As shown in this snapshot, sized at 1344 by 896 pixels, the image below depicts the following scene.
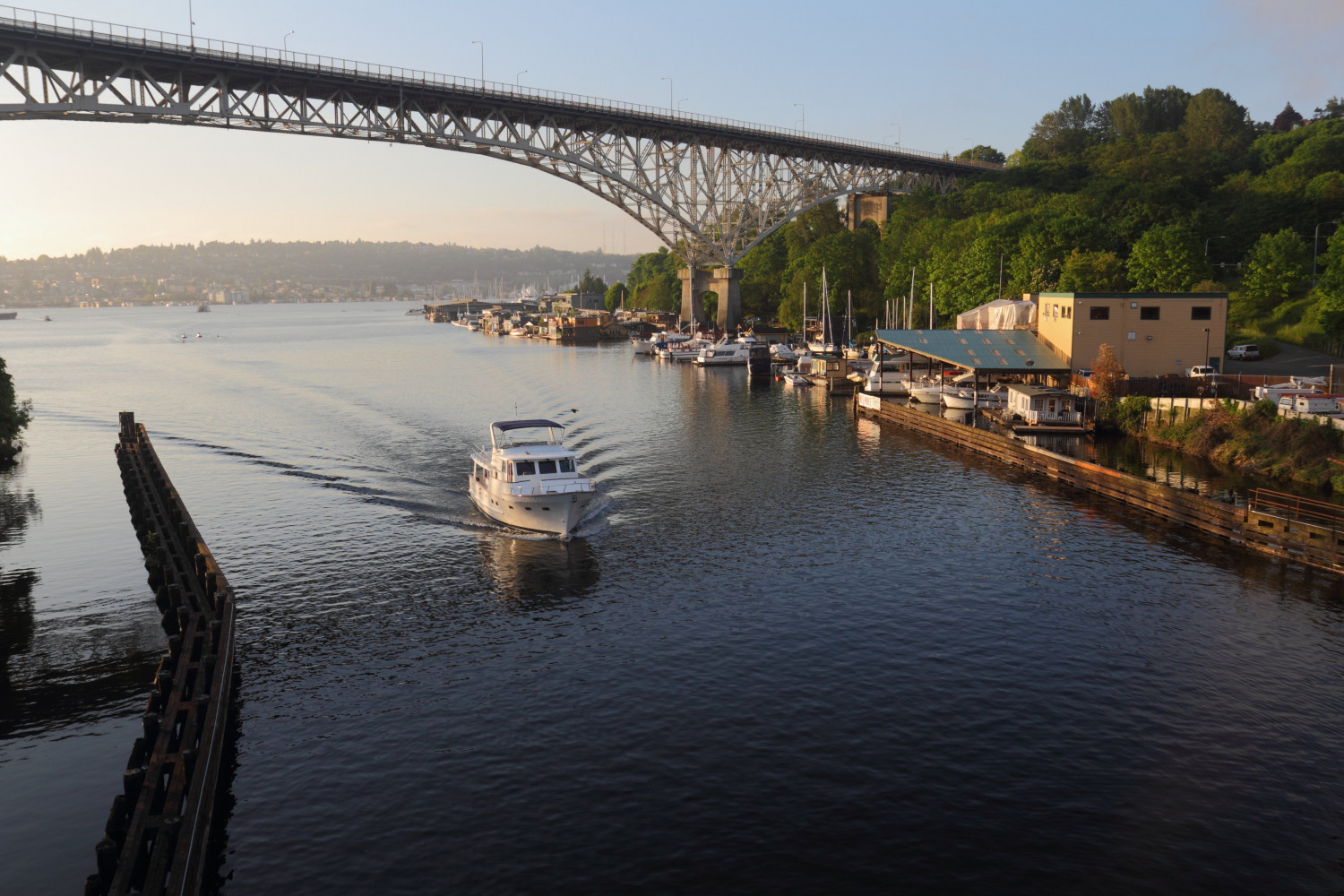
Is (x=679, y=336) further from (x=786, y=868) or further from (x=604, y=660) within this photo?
(x=786, y=868)

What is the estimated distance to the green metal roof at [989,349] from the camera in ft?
261

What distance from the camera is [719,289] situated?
566 ft

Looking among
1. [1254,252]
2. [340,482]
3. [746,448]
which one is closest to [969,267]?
[1254,252]

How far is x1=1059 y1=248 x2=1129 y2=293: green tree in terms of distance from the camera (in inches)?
4181

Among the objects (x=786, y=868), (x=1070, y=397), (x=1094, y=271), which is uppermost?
(x=1094, y=271)

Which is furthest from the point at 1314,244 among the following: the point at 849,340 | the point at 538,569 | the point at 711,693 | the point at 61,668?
the point at 61,668

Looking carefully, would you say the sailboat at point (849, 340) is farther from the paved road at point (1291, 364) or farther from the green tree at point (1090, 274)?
the paved road at point (1291, 364)

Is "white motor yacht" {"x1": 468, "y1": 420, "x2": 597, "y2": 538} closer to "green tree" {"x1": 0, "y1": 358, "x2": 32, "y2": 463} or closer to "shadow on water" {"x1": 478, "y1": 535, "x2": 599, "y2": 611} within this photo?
"shadow on water" {"x1": 478, "y1": 535, "x2": 599, "y2": 611}

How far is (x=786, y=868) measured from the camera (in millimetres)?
20812

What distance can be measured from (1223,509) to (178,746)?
4445cm

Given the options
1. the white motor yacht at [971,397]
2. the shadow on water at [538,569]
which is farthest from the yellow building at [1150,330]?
the shadow on water at [538,569]

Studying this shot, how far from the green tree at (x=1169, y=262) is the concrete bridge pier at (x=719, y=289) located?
72432mm

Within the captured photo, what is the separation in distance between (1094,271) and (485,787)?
10197 centimetres

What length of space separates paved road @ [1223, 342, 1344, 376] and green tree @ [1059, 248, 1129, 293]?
18.7 m
